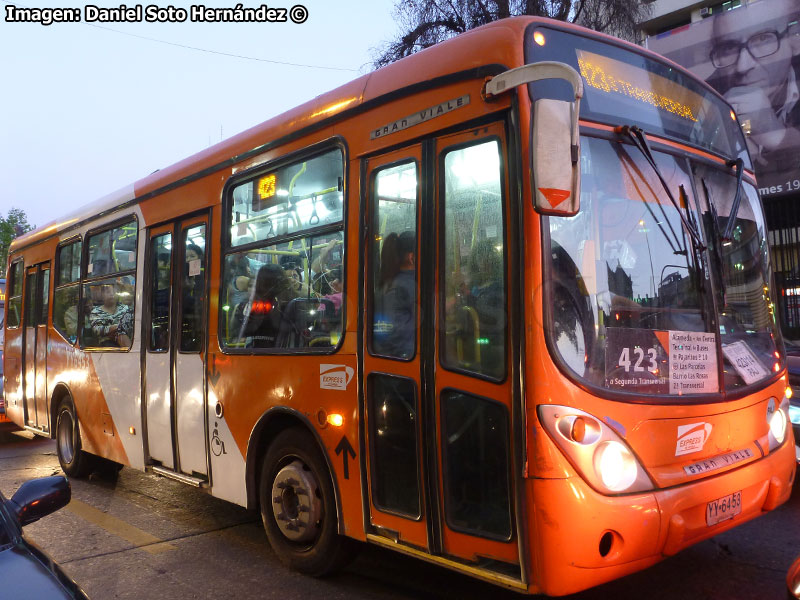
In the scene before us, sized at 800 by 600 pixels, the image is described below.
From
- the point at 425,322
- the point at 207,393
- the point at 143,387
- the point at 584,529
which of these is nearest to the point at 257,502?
the point at 207,393

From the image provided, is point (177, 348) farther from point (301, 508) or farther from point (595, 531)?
point (595, 531)

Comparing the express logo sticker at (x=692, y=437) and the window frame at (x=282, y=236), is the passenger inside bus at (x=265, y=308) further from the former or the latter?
the express logo sticker at (x=692, y=437)

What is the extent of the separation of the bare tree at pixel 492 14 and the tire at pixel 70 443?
46.4 ft

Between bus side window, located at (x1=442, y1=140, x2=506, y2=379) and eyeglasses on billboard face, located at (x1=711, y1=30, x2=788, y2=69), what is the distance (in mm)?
20717

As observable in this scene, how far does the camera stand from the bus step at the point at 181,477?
555cm

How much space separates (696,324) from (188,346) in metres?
3.88

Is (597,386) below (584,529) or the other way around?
the other way around

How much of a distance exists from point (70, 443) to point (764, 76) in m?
20.5

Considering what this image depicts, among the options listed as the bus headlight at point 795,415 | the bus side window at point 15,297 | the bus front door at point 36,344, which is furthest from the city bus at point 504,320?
the bus side window at point 15,297

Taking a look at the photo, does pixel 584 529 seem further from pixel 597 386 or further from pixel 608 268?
pixel 608 268

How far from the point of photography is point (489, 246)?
3.47m

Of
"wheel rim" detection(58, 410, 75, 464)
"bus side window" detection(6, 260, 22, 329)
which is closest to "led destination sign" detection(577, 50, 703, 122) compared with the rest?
"wheel rim" detection(58, 410, 75, 464)

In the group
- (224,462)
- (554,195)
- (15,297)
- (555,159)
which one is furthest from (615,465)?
(15,297)

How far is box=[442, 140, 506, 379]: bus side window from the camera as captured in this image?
3414mm
